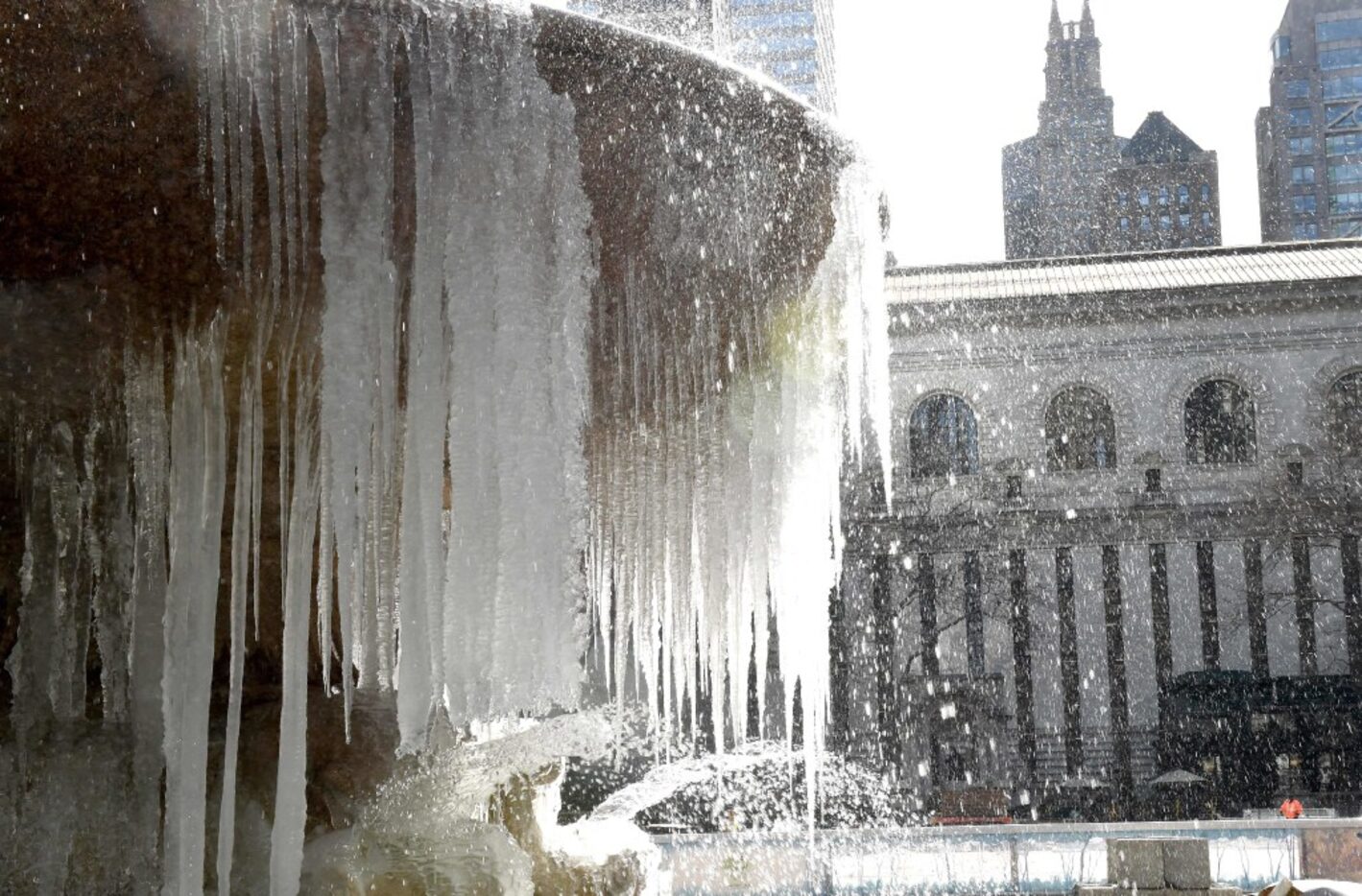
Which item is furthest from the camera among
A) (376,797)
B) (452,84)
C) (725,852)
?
(725,852)

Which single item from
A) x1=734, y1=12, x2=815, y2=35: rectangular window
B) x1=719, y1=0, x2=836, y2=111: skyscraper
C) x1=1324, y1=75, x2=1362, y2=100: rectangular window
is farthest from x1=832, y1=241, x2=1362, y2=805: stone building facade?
x1=1324, y1=75, x2=1362, y2=100: rectangular window

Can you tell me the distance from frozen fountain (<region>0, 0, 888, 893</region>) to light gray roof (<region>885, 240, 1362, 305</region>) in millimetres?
26116

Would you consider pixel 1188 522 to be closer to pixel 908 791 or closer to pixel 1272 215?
pixel 908 791

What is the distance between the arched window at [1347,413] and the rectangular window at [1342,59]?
77798 mm

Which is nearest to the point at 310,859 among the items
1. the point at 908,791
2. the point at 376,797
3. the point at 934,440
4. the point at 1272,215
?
the point at 376,797

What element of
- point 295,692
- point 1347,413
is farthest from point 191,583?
point 1347,413

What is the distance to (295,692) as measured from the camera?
304 cm

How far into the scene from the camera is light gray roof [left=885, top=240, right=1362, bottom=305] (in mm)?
28656

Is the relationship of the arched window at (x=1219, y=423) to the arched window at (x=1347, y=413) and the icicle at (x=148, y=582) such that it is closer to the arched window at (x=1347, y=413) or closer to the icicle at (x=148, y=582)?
the arched window at (x=1347, y=413)

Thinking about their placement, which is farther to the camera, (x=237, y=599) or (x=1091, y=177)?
(x=1091, y=177)

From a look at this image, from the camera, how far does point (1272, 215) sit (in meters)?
95.9

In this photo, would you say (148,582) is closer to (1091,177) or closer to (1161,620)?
(1161,620)

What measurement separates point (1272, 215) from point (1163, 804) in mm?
84083

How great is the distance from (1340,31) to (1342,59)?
195cm
